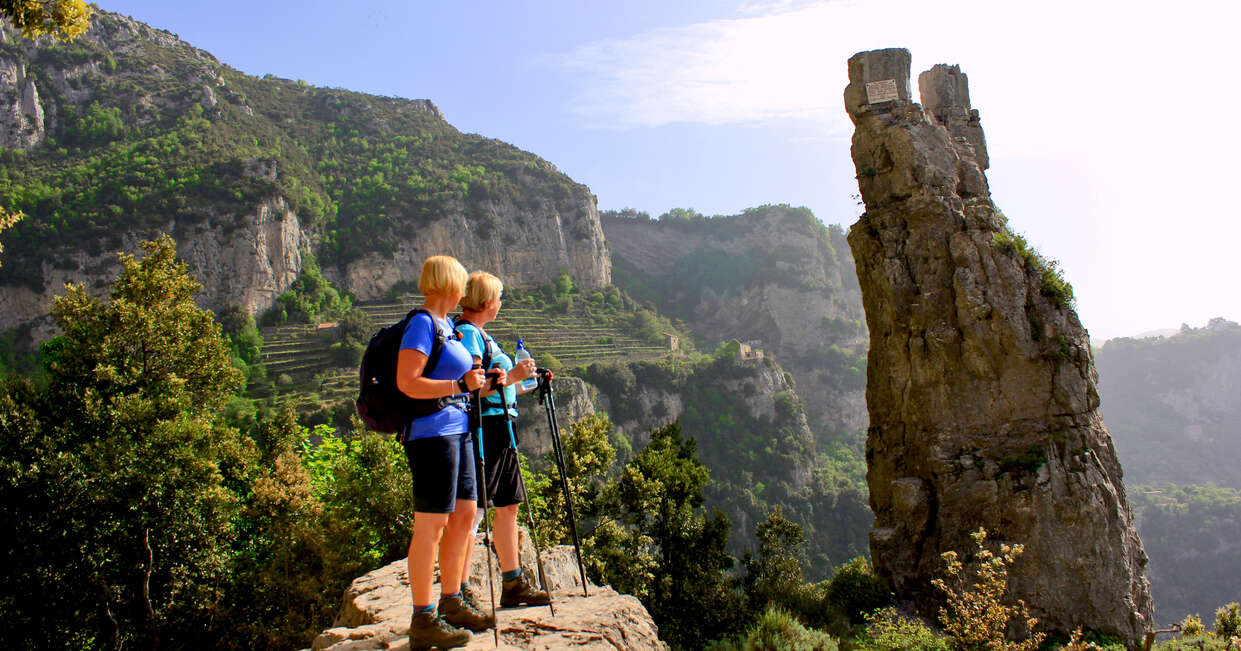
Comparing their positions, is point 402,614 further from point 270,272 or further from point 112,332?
point 270,272

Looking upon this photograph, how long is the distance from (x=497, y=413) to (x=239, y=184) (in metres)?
69.8

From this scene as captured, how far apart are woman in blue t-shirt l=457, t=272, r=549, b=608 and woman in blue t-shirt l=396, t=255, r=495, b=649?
0.26m

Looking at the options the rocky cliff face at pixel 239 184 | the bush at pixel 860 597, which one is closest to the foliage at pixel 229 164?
the rocky cliff face at pixel 239 184

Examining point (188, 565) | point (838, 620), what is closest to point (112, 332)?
point (188, 565)

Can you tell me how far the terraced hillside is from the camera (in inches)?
1780

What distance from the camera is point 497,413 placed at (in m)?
4.13

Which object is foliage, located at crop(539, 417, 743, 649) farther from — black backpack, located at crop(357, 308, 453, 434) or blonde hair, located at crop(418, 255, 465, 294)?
blonde hair, located at crop(418, 255, 465, 294)

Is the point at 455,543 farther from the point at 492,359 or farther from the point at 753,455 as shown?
the point at 753,455

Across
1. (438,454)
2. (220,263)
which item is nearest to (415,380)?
(438,454)

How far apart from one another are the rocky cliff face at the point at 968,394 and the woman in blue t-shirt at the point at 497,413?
13.6 metres

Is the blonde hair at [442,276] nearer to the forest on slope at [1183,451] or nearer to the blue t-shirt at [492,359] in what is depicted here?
the blue t-shirt at [492,359]

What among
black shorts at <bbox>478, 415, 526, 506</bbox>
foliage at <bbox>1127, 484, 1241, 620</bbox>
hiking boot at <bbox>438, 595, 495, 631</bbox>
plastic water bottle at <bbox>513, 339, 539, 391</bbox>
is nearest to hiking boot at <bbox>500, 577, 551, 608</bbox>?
hiking boot at <bbox>438, 595, 495, 631</bbox>

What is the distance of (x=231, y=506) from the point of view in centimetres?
1118

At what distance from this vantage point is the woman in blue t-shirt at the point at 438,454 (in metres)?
3.51
